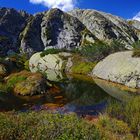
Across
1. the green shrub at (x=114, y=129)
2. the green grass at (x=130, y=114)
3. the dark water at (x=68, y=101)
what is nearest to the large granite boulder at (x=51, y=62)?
the dark water at (x=68, y=101)

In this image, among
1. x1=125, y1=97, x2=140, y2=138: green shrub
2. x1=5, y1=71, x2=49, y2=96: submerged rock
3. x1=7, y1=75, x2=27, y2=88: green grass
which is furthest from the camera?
x1=7, y1=75, x2=27, y2=88: green grass

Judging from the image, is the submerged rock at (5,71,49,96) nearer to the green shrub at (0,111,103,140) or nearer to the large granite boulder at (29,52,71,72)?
the green shrub at (0,111,103,140)

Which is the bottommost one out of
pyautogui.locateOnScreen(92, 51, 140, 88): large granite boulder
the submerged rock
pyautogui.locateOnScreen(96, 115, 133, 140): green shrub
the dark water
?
the dark water

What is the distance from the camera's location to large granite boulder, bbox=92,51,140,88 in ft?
224

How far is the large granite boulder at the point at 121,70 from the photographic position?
68.2 meters

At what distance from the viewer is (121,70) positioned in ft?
242

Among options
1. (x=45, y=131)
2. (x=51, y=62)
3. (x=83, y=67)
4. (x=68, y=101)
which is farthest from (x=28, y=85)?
(x=51, y=62)

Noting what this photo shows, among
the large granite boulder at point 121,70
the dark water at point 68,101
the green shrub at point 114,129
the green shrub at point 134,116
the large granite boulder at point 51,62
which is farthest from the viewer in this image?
the large granite boulder at point 51,62

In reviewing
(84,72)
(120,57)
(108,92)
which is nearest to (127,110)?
(108,92)

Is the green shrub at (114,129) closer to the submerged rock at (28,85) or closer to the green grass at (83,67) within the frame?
the submerged rock at (28,85)

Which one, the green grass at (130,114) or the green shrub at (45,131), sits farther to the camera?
the green grass at (130,114)

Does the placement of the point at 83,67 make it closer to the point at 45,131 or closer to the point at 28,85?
the point at 28,85

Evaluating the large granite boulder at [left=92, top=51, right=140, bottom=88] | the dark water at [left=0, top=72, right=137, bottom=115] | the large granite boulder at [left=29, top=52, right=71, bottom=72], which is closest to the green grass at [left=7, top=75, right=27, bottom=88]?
the dark water at [left=0, top=72, right=137, bottom=115]

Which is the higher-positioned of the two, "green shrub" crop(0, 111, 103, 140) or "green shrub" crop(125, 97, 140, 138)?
"green shrub" crop(0, 111, 103, 140)
